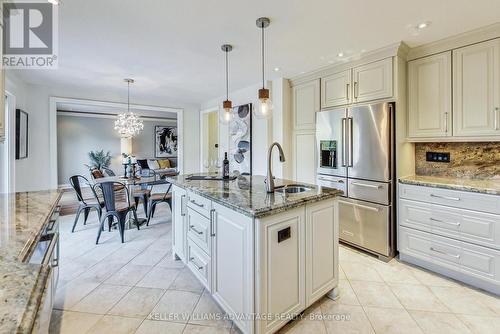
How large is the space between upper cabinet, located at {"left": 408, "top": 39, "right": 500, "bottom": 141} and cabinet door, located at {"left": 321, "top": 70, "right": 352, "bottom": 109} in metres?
0.65

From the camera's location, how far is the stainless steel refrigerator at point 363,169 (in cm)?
266

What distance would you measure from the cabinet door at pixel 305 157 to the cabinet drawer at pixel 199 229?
198cm

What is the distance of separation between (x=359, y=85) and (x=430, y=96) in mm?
727

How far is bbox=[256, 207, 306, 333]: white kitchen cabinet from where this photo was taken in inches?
59.4

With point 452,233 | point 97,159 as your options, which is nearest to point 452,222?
point 452,233

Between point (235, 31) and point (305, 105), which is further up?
point (235, 31)

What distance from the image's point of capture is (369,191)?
9.16 feet

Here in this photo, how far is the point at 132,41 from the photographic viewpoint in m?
2.54

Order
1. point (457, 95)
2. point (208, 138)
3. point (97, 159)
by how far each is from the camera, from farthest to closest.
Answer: point (97, 159)
point (208, 138)
point (457, 95)

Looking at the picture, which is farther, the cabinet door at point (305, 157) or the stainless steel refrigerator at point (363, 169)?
the cabinet door at point (305, 157)

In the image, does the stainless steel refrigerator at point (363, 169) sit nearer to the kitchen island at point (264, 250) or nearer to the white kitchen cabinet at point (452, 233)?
the white kitchen cabinet at point (452, 233)

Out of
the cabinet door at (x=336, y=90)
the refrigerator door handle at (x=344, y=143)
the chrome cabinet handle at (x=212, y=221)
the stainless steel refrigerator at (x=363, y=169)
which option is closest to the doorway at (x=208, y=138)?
the cabinet door at (x=336, y=90)

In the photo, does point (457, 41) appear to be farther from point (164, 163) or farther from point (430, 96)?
point (164, 163)

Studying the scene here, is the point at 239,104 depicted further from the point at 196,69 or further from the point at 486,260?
the point at 486,260
